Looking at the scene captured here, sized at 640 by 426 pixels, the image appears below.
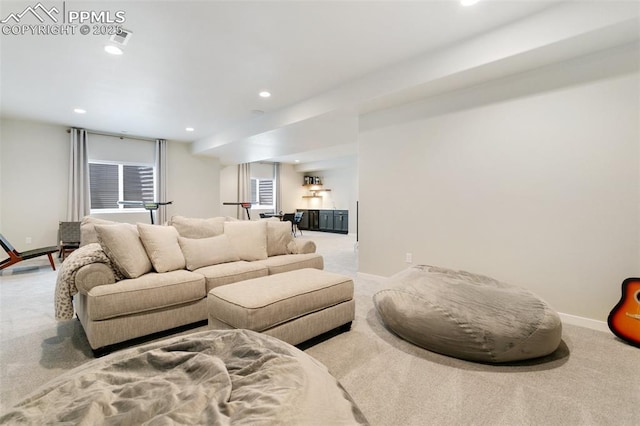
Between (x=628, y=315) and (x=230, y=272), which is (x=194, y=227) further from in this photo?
(x=628, y=315)

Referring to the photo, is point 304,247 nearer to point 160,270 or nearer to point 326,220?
point 160,270

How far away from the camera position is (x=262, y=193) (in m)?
10.8

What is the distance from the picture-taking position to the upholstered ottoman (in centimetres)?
192

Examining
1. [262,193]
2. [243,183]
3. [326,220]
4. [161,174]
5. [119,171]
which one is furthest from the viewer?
[326,220]

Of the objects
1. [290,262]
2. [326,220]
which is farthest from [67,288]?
[326,220]

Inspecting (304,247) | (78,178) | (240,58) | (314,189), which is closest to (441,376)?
(304,247)

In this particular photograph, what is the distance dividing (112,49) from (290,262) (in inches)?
109

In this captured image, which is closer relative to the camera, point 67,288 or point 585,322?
point 67,288

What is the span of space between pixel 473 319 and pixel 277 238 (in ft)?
7.56

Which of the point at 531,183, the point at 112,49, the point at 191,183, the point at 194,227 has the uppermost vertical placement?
the point at 112,49

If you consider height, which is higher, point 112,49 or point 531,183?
point 112,49

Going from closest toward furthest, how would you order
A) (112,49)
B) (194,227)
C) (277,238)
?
1. (112,49)
2. (194,227)
3. (277,238)

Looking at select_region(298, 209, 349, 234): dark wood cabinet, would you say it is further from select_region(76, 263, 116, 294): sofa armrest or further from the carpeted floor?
select_region(76, 263, 116, 294): sofa armrest

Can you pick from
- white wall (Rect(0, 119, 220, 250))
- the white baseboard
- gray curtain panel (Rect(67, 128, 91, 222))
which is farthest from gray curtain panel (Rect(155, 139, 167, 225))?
the white baseboard
